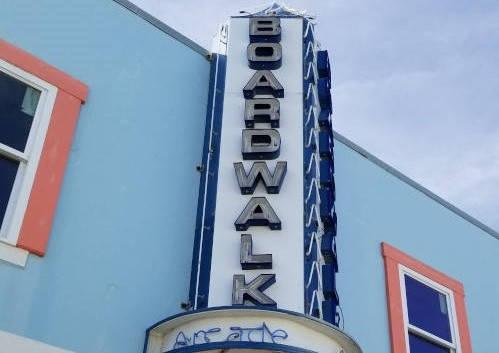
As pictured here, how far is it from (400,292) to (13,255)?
4.38 metres

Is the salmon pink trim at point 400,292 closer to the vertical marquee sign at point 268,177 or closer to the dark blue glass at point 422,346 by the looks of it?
the dark blue glass at point 422,346

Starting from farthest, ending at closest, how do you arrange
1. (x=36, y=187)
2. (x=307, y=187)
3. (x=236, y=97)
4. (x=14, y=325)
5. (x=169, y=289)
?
(x=236, y=97), (x=307, y=187), (x=169, y=289), (x=36, y=187), (x=14, y=325)

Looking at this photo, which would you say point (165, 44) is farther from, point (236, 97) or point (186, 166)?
point (186, 166)

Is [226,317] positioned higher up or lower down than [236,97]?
lower down

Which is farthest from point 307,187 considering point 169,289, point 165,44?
point 165,44

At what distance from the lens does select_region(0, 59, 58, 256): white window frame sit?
5666 millimetres

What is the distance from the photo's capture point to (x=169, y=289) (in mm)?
6305

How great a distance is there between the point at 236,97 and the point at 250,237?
165cm

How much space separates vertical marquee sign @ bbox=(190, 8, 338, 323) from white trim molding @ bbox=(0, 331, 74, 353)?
1321 millimetres

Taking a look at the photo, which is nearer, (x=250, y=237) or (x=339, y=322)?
(x=250, y=237)

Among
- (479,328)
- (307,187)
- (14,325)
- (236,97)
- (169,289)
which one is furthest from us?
(479,328)

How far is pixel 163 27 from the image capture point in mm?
7766

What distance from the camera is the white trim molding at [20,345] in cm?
513

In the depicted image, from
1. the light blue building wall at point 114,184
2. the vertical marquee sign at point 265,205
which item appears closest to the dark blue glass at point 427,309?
the vertical marquee sign at point 265,205
